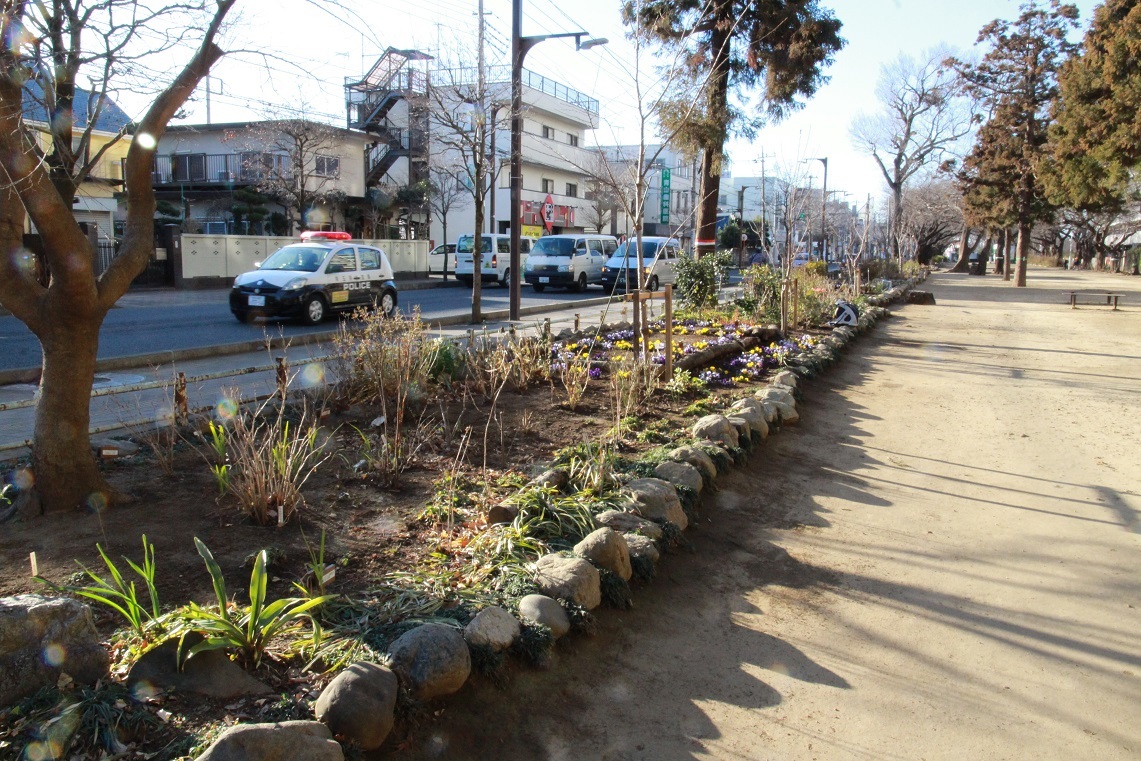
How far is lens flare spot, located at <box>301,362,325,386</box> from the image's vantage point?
295 inches

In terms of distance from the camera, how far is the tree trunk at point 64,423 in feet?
14.3

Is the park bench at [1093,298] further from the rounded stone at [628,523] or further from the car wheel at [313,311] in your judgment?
the rounded stone at [628,523]

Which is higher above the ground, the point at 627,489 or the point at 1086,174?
the point at 1086,174

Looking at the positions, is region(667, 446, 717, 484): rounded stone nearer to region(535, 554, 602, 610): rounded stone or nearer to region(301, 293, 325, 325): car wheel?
region(535, 554, 602, 610): rounded stone

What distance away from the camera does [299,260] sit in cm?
1664

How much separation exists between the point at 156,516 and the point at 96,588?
1.24 metres

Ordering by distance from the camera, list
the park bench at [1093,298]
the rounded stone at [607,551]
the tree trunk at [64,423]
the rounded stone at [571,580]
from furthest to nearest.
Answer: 1. the park bench at [1093,298]
2. the tree trunk at [64,423]
3. the rounded stone at [607,551]
4. the rounded stone at [571,580]

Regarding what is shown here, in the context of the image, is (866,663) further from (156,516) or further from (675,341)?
(675,341)

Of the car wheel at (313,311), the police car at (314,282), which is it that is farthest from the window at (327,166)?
the car wheel at (313,311)

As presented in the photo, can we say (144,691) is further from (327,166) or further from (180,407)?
(327,166)

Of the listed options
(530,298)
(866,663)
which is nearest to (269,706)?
(866,663)

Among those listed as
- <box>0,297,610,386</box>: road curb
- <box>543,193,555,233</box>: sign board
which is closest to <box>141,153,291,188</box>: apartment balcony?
<box>543,193,555,233</box>: sign board

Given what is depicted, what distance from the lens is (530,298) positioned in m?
26.6

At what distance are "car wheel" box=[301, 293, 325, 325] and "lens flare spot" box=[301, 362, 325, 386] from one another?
26.5ft
